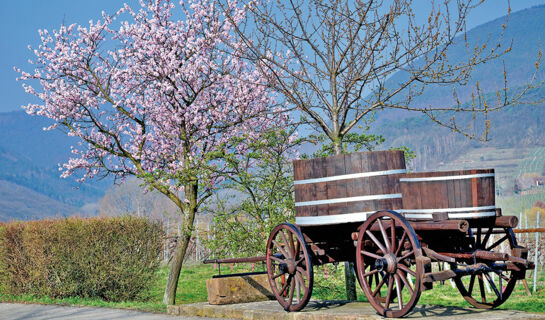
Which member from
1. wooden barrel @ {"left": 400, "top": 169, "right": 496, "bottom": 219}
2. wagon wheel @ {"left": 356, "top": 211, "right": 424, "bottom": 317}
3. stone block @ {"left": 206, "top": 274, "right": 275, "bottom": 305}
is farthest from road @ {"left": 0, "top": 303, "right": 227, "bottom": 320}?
wooden barrel @ {"left": 400, "top": 169, "right": 496, "bottom": 219}

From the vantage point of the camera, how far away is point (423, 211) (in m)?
7.37

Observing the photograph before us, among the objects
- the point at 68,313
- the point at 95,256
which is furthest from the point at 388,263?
the point at 95,256

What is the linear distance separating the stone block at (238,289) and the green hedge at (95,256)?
4.84m

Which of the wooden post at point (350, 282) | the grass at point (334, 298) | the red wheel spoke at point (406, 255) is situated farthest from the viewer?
the grass at point (334, 298)

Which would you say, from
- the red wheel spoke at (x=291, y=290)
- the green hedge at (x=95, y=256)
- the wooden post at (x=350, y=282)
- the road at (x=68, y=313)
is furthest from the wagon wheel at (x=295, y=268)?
the green hedge at (x=95, y=256)

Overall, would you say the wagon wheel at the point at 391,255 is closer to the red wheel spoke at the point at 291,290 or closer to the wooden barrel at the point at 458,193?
the wooden barrel at the point at 458,193

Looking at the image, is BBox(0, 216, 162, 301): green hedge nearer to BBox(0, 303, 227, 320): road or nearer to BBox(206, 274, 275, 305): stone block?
BBox(0, 303, 227, 320): road

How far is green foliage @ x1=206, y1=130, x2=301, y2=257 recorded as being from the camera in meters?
12.5

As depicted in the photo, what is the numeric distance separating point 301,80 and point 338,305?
159 inches

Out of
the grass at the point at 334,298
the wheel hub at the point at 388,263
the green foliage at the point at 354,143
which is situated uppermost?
the green foliage at the point at 354,143

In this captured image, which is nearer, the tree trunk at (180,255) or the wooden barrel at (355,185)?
the wooden barrel at (355,185)

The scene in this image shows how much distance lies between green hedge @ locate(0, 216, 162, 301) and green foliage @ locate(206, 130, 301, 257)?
2.31m

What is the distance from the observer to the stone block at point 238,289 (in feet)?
33.1

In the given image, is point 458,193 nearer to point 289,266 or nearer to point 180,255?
point 289,266
